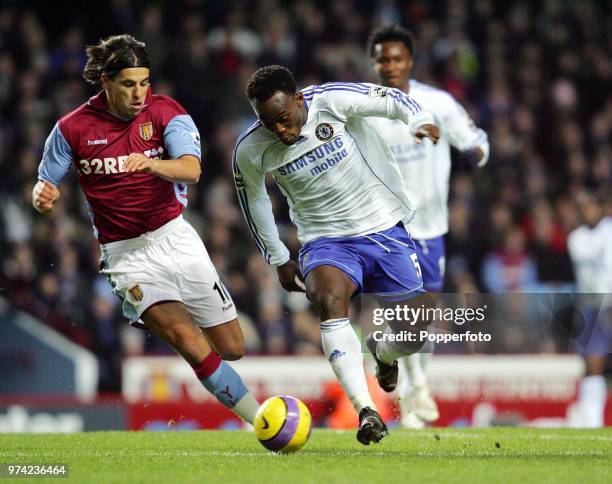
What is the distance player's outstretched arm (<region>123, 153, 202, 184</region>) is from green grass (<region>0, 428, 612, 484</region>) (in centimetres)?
159

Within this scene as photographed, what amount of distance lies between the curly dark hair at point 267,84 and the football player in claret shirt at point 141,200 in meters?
0.52

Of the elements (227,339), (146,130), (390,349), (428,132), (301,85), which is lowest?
(390,349)

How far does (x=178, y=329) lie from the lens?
285 inches

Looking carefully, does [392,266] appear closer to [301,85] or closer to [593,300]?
[593,300]

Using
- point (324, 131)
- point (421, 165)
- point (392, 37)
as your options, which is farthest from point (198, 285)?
point (392, 37)

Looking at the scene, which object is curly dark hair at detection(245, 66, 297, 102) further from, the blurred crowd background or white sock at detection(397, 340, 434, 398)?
the blurred crowd background

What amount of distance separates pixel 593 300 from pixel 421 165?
354cm

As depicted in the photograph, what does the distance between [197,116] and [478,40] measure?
16.1 feet

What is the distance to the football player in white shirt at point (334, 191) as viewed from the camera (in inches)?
276

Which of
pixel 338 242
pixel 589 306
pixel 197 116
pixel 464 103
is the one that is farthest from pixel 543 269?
pixel 338 242

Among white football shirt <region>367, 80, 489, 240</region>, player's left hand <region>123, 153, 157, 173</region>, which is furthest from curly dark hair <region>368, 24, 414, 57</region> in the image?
player's left hand <region>123, 153, 157, 173</region>

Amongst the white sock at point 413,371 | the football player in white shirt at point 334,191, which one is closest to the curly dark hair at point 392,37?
the football player in white shirt at point 334,191

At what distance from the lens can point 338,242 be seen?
7.45 meters

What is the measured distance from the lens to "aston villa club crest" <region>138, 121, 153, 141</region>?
7336 mm
